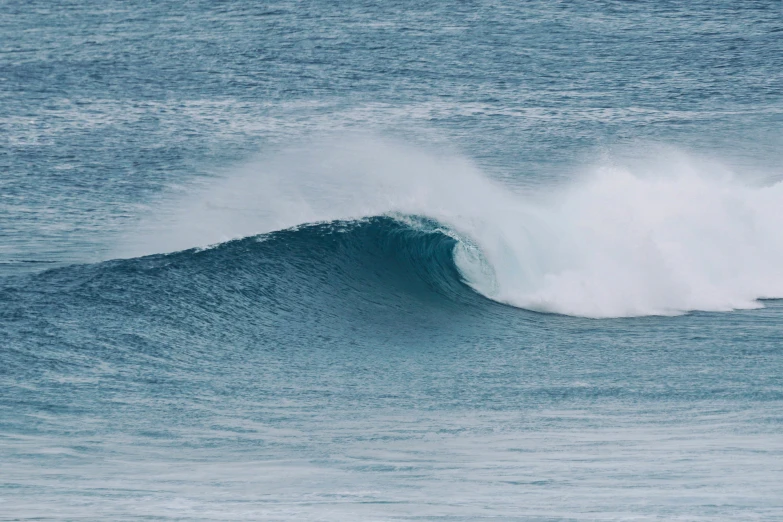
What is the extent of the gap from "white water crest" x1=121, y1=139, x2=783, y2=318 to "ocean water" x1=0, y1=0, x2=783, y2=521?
Result: 0.08 metres

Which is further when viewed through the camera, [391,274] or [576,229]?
[576,229]

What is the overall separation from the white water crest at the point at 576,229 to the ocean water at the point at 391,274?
76mm

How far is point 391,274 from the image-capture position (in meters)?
22.5

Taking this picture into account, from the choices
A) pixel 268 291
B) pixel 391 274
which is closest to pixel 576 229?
pixel 391 274

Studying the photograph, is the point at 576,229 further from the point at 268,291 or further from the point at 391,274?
the point at 268,291

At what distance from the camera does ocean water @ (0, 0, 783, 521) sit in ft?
44.6

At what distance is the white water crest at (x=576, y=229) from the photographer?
22.0 meters

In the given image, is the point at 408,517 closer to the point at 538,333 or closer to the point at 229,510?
the point at 229,510

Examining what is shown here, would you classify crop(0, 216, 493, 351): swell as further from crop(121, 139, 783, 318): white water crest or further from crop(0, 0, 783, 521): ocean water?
crop(121, 139, 783, 318): white water crest

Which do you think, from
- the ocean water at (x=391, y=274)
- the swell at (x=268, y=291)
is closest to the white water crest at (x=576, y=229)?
the ocean water at (x=391, y=274)

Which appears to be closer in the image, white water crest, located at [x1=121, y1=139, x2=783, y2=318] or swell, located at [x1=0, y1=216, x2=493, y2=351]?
swell, located at [x1=0, y1=216, x2=493, y2=351]

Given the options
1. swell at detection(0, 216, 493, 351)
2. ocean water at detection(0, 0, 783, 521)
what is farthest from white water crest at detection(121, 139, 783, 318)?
swell at detection(0, 216, 493, 351)

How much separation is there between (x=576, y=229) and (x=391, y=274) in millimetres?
3905

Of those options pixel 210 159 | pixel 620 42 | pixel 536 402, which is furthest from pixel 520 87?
pixel 536 402
